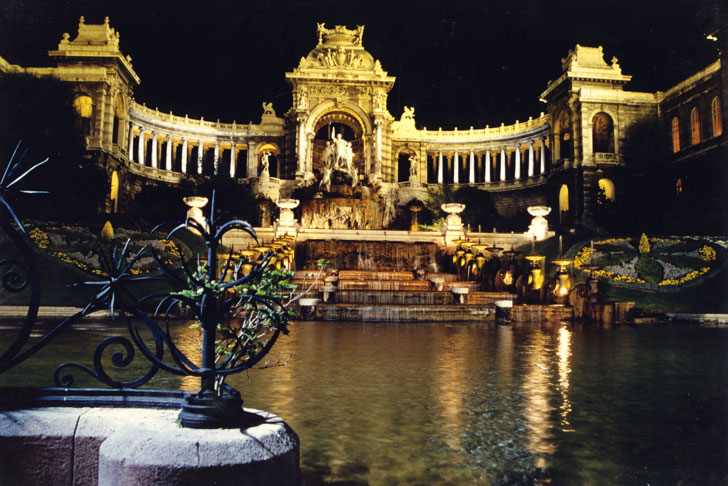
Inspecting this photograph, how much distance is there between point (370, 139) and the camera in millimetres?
62531

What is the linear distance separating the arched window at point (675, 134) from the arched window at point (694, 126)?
7.68ft

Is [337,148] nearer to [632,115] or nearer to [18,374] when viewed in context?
[632,115]

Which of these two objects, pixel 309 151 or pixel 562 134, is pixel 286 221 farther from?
pixel 562 134

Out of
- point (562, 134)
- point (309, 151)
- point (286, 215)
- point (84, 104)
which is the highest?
point (84, 104)

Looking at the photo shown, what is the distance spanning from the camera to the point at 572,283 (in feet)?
76.5

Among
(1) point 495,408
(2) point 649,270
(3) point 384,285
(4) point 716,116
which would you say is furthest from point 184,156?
(1) point 495,408

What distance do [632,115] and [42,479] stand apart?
196 ft

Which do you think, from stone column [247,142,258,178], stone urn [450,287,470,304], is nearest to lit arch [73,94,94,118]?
stone column [247,142,258,178]

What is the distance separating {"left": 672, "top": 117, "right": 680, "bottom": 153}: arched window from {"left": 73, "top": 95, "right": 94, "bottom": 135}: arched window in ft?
171

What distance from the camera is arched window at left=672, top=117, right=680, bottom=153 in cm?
5228

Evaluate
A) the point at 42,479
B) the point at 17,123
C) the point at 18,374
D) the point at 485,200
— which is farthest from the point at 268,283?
the point at 485,200

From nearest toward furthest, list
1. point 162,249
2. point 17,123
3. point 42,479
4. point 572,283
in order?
1. point 42,479
2. point 572,283
3. point 162,249
4. point 17,123

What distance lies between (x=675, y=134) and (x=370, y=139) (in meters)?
29.6

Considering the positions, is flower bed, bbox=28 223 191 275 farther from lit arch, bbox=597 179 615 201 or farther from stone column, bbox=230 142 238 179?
lit arch, bbox=597 179 615 201
